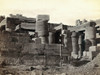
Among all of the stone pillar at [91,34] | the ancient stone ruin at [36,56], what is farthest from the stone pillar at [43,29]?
the stone pillar at [91,34]

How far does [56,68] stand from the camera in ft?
65.2

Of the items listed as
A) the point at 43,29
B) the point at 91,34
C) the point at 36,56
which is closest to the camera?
the point at 36,56

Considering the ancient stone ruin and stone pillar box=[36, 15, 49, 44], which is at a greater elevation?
stone pillar box=[36, 15, 49, 44]

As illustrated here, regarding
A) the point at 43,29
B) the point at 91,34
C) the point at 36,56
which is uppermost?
the point at 43,29

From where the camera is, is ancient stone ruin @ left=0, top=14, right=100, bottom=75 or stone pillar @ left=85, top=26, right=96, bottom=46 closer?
ancient stone ruin @ left=0, top=14, right=100, bottom=75

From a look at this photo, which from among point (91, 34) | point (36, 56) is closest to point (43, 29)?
point (36, 56)

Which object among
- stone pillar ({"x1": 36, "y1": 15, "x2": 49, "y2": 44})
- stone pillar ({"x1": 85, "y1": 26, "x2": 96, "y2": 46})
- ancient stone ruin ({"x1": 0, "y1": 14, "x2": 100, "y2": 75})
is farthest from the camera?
stone pillar ({"x1": 85, "y1": 26, "x2": 96, "y2": 46})

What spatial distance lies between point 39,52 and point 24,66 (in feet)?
6.51

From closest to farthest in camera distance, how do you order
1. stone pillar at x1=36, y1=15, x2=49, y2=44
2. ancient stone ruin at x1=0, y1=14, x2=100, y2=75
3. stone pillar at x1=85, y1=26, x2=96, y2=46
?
ancient stone ruin at x1=0, y1=14, x2=100, y2=75
stone pillar at x1=36, y1=15, x2=49, y2=44
stone pillar at x1=85, y1=26, x2=96, y2=46

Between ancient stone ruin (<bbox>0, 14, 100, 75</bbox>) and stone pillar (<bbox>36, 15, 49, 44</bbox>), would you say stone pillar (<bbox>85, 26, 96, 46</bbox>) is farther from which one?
stone pillar (<bbox>36, 15, 49, 44</bbox>)

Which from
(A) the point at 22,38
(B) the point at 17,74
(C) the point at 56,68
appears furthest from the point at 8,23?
(B) the point at 17,74

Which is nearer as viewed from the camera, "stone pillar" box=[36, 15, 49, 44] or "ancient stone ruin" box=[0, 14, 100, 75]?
"ancient stone ruin" box=[0, 14, 100, 75]

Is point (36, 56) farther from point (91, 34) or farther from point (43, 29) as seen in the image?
point (91, 34)

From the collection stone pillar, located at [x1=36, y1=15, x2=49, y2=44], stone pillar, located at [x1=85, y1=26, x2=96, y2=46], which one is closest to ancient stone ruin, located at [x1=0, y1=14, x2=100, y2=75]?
stone pillar, located at [x1=36, y1=15, x2=49, y2=44]
